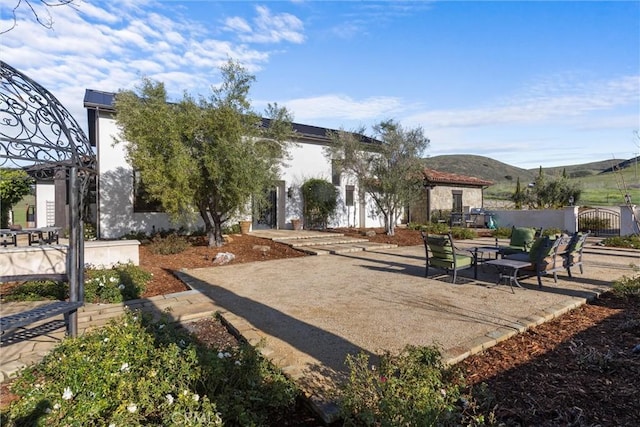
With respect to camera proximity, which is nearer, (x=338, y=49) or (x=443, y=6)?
(x=443, y=6)

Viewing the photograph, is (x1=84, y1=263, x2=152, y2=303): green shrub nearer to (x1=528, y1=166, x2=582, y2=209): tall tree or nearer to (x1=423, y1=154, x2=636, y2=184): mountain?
(x1=528, y1=166, x2=582, y2=209): tall tree

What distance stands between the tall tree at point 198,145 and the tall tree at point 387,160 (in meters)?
5.76

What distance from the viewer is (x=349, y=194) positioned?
1911 centimetres

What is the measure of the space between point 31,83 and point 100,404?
3.20 metres

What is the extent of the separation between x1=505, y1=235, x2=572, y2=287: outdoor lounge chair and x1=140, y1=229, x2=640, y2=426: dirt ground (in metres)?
1.15

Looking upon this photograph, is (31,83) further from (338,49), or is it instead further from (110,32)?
(338,49)

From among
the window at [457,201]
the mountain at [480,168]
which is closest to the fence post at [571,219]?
the window at [457,201]

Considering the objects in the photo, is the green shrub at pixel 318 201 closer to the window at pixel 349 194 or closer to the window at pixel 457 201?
the window at pixel 349 194

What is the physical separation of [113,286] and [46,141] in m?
3.02

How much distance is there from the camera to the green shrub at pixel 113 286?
555 cm

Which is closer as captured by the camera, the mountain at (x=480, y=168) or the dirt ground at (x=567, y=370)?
the dirt ground at (x=567, y=370)

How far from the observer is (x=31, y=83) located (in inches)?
139

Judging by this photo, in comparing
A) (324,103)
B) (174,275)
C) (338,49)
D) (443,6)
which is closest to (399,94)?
(324,103)

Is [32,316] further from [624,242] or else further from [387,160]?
[624,242]
